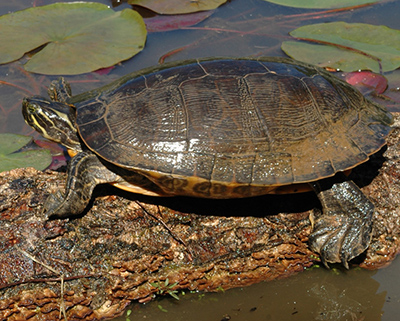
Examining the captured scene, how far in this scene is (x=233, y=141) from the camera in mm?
3377

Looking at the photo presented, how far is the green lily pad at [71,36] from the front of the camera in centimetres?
583

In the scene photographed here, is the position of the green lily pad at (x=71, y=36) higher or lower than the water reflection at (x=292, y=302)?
higher

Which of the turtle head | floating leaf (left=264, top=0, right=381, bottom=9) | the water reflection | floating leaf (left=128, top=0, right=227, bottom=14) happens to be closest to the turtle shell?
the turtle head

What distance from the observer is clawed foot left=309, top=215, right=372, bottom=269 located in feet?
11.3

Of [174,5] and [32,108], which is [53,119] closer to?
[32,108]

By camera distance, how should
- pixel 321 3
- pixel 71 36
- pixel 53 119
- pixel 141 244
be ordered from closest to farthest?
pixel 141 244, pixel 53 119, pixel 71 36, pixel 321 3

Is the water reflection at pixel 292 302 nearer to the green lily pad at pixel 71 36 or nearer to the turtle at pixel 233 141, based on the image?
the turtle at pixel 233 141

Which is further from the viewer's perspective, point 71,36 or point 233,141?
point 71,36

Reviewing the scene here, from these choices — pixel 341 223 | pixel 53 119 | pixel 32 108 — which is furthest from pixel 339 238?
pixel 32 108

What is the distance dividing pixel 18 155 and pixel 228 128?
2.49m

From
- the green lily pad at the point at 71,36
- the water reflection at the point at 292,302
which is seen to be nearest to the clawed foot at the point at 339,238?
the water reflection at the point at 292,302

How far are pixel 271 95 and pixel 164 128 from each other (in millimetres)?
889

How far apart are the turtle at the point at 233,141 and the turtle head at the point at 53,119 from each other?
201 millimetres

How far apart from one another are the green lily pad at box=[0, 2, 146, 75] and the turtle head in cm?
188
